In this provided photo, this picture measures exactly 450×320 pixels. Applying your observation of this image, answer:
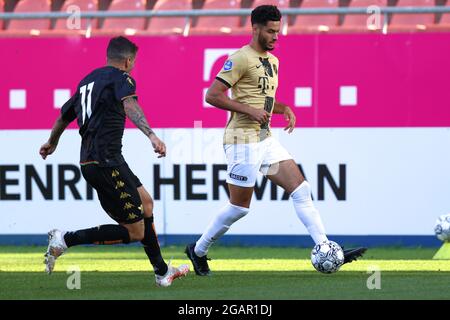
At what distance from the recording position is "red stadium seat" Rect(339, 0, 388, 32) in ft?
45.4

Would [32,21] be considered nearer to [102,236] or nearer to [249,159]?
[249,159]

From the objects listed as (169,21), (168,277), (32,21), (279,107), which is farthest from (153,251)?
(32,21)

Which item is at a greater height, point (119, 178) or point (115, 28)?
point (115, 28)

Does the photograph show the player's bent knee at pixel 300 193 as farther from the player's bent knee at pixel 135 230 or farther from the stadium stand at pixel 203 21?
the stadium stand at pixel 203 21

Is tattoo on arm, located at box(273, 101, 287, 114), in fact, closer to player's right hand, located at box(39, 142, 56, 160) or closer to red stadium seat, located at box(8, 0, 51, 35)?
player's right hand, located at box(39, 142, 56, 160)

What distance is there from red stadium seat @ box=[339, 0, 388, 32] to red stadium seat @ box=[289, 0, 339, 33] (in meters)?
0.17

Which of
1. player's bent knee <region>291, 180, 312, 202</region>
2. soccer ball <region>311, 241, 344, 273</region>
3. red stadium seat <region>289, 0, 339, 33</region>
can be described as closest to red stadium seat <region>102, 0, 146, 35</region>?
red stadium seat <region>289, 0, 339, 33</region>

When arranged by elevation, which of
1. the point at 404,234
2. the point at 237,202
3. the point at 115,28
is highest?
the point at 115,28

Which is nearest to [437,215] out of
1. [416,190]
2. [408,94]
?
[416,190]

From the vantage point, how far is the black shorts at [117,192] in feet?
28.9

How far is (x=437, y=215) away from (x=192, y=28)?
3.66 m

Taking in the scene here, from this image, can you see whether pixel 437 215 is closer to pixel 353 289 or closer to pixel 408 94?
pixel 408 94

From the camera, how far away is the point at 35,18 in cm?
1474

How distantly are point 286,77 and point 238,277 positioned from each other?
15.0 feet
